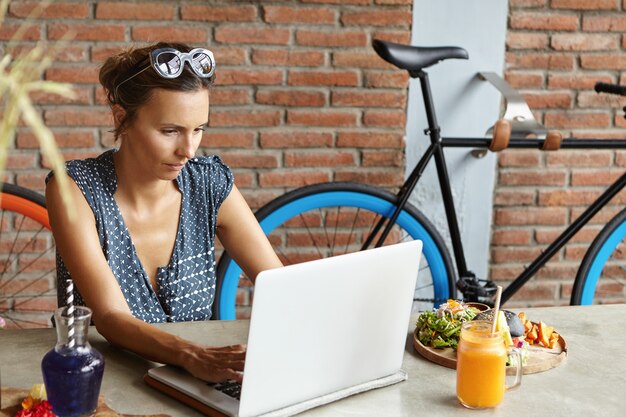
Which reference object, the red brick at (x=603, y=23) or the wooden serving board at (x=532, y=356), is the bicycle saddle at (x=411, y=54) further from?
the wooden serving board at (x=532, y=356)

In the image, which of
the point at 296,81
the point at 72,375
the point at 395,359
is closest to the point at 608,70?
the point at 296,81

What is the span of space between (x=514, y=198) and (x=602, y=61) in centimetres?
59

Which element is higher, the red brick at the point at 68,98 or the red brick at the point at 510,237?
the red brick at the point at 68,98

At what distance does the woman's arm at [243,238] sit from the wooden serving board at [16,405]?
0.74m

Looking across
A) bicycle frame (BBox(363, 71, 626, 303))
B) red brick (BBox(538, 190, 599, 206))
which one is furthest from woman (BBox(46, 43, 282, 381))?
red brick (BBox(538, 190, 599, 206))

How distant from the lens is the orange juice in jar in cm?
136

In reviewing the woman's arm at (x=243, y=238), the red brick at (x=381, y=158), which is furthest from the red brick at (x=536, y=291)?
the woman's arm at (x=243, y=238)

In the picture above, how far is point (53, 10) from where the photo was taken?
9.41ft

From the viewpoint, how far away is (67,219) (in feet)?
5.80

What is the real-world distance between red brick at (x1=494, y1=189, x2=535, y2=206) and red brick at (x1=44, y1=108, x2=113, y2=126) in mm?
1407

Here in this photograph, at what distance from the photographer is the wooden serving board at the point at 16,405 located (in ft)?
4.18

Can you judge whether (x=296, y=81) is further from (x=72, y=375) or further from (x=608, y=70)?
(x=72, y=375)

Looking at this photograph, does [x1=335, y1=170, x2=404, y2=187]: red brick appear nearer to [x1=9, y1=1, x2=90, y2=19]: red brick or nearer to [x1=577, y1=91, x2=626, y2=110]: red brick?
[x1=577, y1=91, x2=626, y2=110]: red brick

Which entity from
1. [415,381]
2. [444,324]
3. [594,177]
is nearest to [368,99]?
[594,177]
